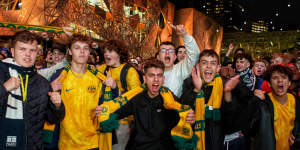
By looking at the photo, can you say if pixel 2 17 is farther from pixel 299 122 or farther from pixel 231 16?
pixel 231 16

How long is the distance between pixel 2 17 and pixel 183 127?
1097 cm

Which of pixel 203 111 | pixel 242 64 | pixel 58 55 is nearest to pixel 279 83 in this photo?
pixel 203 111

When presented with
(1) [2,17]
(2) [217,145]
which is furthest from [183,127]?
(1) [2,17]

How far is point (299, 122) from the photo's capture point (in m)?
3.22

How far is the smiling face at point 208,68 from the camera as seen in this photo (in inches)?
127

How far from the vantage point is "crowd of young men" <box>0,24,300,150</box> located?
8.21ft

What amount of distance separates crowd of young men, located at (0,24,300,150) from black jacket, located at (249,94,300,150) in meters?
0.01

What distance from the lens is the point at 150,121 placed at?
2.88m

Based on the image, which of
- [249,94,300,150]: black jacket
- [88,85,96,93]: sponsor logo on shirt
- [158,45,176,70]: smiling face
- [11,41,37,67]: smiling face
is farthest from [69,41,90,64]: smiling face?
[249,94,300,150]: black jacket

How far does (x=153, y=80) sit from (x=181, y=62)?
960 millimetres

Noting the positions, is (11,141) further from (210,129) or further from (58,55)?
(58,55)

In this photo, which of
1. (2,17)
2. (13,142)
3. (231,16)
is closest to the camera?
(13,142)

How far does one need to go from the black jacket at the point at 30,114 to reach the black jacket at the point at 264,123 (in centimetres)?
247

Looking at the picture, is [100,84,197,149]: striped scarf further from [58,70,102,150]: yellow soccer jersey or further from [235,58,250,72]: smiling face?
[235,58,250,72]: smiling face
